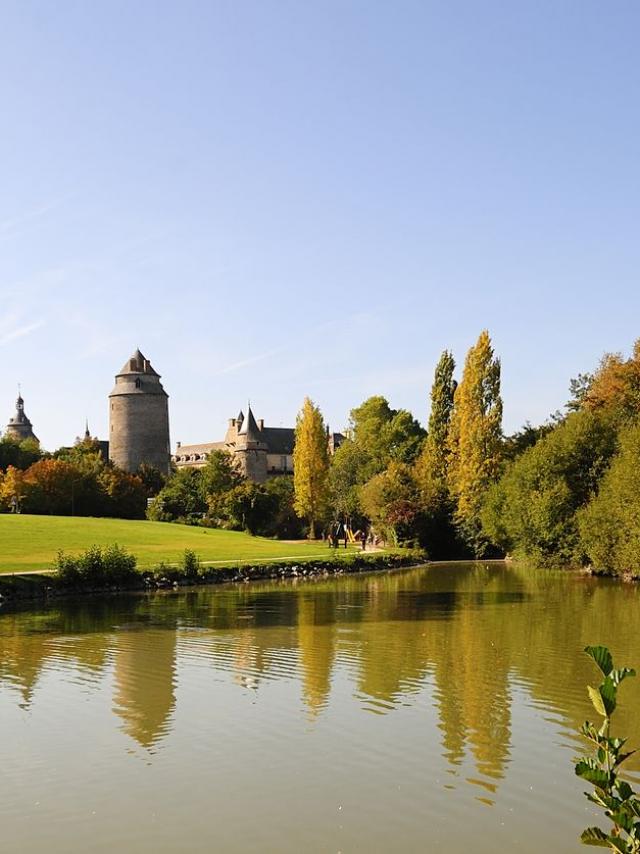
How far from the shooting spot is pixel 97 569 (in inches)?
1406

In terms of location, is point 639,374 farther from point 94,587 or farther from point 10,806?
point 10,806

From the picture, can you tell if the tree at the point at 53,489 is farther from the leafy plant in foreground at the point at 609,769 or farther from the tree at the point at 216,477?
the leafy plant in foreground at the point at 609,769

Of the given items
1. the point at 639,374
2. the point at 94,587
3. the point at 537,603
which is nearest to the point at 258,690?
the point at 537,603

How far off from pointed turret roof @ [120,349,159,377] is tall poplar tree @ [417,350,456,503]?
1792 inches

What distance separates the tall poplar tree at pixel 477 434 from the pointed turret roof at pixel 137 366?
51373 mm

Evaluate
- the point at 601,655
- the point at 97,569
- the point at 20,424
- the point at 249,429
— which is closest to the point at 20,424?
the point at 20,424

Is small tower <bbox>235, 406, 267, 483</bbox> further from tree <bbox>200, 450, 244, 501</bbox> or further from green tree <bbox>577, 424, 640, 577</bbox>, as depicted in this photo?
green tree <bbox>577, 424, 640, 577</bbox>

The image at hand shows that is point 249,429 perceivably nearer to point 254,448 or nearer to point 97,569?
point 254,448

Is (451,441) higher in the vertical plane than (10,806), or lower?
higher

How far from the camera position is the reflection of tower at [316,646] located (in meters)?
14.6

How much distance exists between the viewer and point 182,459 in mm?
150875

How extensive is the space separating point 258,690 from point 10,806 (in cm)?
574

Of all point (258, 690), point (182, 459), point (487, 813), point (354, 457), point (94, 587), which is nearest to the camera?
point (487, 813)

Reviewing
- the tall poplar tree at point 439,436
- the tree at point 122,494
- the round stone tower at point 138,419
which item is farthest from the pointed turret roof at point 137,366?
the tall poplar tree at point 439,436
